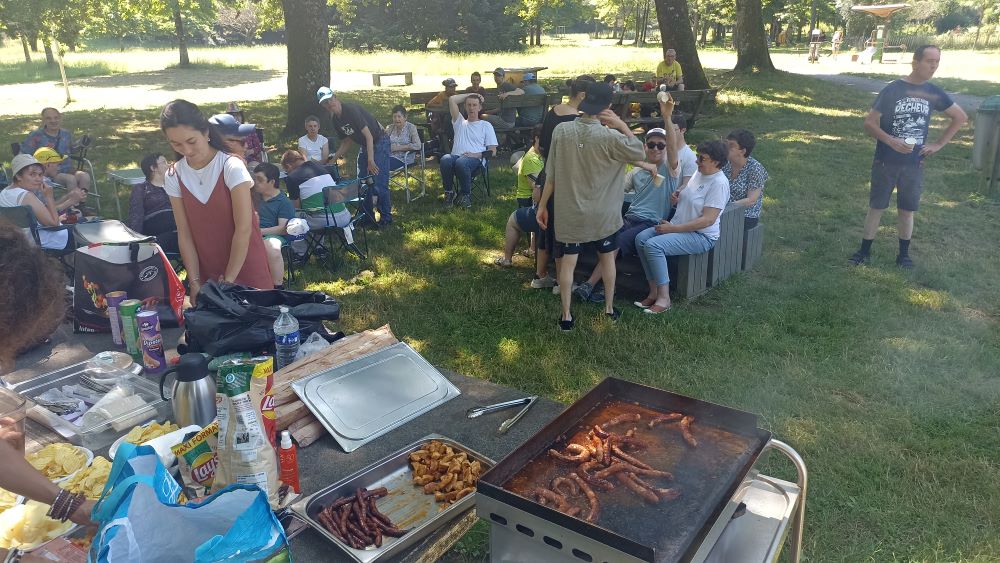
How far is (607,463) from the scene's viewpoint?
2447 mm

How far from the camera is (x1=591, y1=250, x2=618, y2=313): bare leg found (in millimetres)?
5676

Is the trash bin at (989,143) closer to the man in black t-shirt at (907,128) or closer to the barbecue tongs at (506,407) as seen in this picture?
the man in black t-shirt at (907,128)

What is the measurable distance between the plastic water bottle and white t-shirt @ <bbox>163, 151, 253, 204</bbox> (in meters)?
0.89

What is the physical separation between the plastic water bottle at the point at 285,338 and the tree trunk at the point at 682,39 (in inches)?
617

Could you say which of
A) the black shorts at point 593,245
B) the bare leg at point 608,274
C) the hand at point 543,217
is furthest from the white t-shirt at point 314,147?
the bare leg at point 608,274

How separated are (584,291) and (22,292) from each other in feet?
15.8

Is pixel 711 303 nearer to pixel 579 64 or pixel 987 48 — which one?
pixel 579 64

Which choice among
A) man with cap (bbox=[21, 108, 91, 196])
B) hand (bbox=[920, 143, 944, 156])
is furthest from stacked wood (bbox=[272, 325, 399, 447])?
man with cap (bbox=[21, 108, 91, 196])

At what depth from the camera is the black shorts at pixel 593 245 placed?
555cm

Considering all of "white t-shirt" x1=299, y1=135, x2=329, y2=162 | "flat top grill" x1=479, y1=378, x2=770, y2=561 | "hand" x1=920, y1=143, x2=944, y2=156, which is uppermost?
"hand" x1=920, y1=143, x2=944, y2=156

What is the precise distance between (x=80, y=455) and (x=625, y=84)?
13.7 m

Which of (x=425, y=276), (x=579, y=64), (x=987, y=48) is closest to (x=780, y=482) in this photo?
(x=425, y=276)

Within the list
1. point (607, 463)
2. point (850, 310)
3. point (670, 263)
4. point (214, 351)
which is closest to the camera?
point (607, 463)

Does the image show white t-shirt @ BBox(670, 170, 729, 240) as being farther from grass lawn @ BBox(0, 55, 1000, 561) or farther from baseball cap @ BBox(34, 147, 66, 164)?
baseball cap @ BBox(34, 147, 66, 164)
